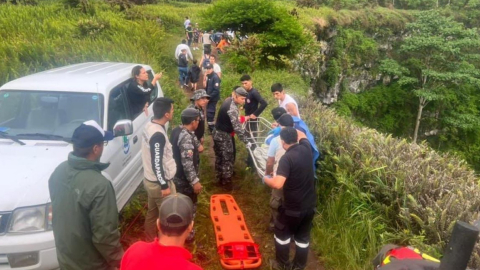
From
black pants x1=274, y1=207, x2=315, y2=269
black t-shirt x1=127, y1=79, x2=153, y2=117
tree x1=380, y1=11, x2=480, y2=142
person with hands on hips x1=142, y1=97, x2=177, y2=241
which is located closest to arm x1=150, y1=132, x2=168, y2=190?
person with hands on hips x1=142, y1=97, x2=177, y2=241

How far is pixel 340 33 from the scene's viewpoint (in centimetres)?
2775

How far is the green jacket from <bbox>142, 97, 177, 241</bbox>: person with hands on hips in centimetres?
116

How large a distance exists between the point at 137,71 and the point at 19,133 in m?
2.10

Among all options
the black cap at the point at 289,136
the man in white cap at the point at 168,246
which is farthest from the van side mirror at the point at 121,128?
the man in white cap at the point at 168,246

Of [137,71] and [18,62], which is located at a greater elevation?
[137,71]

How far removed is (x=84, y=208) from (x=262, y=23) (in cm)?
1246

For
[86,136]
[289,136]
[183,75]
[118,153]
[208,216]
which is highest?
[86,136]

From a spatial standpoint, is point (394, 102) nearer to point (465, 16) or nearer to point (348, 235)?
point (465, 16)

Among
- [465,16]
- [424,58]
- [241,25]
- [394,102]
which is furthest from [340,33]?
[241,25]

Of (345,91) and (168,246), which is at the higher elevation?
(168,246)

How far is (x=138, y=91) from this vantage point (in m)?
6.01

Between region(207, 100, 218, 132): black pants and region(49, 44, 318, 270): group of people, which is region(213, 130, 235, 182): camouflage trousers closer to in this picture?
region(49, 44, 318, 270): group of people

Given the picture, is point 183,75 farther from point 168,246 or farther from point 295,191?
point 168,246

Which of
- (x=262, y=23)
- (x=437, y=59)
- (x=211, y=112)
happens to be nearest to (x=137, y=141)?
(x=211, y=112)
